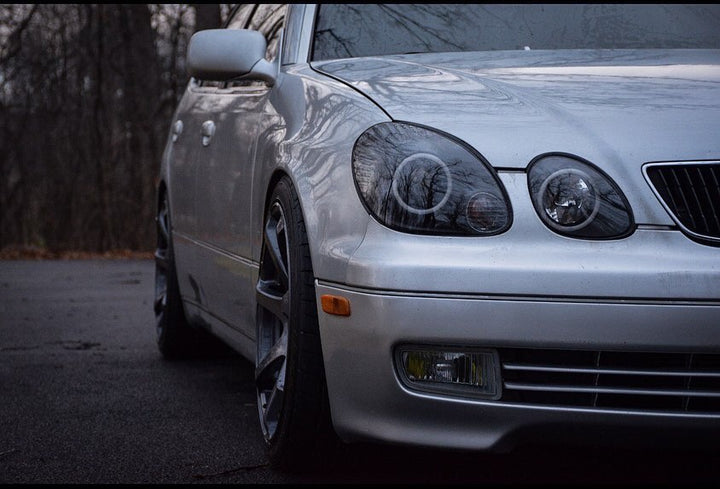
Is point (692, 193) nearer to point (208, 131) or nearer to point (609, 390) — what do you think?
point (609, 390)

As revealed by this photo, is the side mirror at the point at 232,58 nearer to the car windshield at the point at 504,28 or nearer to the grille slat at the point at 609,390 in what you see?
the car windshield at the point at 504,28

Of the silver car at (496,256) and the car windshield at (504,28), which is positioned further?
the car windshield at (504,28)

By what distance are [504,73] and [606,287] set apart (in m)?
0.87

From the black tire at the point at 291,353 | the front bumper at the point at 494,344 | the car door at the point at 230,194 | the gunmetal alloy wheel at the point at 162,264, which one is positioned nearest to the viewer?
the front bumper at the point at 494,344

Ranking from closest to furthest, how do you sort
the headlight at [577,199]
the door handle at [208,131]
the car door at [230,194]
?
1. the headlight at [577,199]
2. the car door at [230,194]
3. the door handle at [208,131]

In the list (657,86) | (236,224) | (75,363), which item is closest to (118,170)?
(75,363)

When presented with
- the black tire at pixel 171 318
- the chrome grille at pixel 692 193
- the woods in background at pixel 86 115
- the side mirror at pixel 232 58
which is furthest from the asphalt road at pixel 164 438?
→ the woods in background at pixel 86 115

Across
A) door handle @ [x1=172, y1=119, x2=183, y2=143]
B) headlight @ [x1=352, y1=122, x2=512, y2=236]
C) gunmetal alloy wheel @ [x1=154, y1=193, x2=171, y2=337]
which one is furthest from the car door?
headlight @ [x1=352, y1=122, x2=512, y2=236]

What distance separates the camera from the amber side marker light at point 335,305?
264 centimetres

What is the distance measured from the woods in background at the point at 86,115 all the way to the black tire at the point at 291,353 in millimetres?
12193

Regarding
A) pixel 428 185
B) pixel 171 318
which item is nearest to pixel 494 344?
pixel 428 185

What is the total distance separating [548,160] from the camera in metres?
2.61

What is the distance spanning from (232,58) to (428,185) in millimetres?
1363

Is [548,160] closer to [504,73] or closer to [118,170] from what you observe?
[504,73]
